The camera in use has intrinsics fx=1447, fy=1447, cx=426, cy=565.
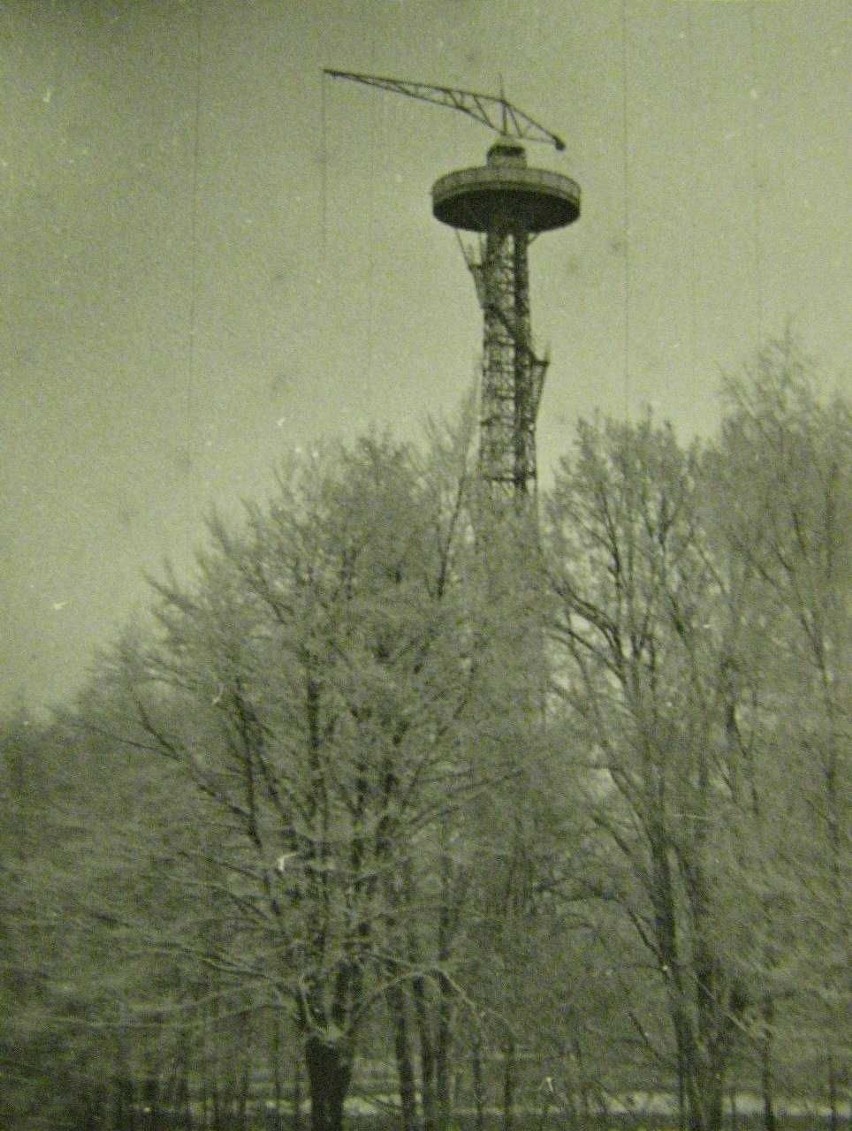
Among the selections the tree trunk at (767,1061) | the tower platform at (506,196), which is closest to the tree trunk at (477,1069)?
the tree trunk at (767,1061)

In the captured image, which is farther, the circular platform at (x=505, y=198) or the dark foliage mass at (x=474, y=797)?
the circular platform at (x=505, y=198)

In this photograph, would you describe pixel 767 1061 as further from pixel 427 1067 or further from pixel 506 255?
pixel 506 255

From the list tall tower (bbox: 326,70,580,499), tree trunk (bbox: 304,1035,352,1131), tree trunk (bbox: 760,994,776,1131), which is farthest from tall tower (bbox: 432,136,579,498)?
tree trunk (bbox: 304,1035,352,1131)

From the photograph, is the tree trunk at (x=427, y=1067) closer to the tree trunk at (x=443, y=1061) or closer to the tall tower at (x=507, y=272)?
the tree trunk at (x=443, y=1061)

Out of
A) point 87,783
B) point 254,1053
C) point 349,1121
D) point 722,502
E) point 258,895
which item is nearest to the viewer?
point 258,895

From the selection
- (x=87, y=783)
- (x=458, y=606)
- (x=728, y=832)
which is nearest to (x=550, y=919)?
(x=728, y=832)

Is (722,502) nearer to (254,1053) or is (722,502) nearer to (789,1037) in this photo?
(789,1037)
